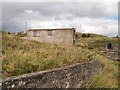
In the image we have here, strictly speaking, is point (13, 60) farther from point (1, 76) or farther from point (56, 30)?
point (56, 30)

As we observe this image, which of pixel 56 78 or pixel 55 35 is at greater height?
pixel 55 35

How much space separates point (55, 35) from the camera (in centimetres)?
3080

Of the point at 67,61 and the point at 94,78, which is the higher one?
the point at 67,61

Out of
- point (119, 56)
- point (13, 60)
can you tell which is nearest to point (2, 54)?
point (13, 60)

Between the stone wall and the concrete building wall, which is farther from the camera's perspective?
the concrete building wall

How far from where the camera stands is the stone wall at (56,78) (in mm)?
6113

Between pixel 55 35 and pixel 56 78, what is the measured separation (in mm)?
22827

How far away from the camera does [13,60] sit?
7.86 m

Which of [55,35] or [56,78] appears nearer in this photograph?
[56,78]

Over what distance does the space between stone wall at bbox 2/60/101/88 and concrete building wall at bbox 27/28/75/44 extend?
56.3 ft

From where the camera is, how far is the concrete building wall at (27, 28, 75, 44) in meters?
29.7

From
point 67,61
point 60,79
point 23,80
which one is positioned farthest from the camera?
point 67,61

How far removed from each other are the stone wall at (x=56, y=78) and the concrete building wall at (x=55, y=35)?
17.2m

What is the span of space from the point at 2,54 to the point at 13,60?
61cm
